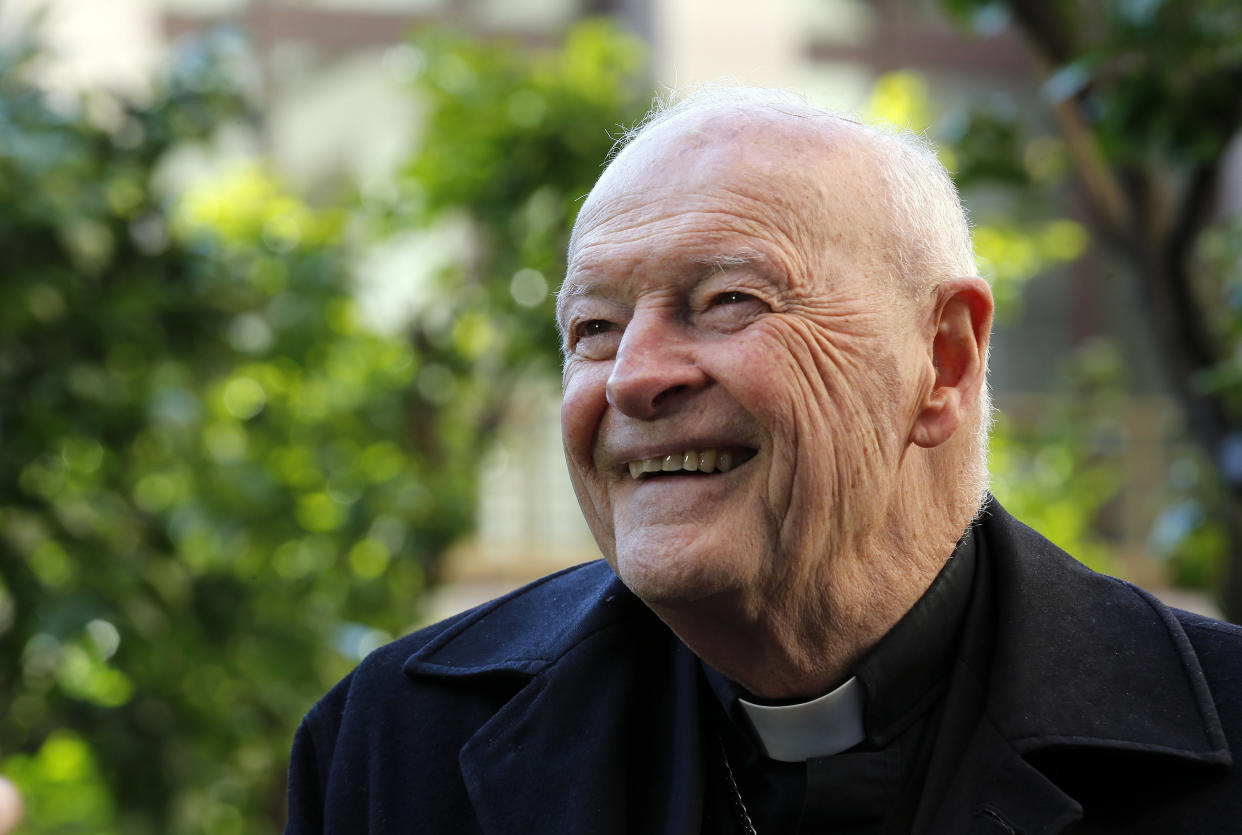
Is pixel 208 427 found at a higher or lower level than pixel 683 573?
higher

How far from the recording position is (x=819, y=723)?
5.14ft

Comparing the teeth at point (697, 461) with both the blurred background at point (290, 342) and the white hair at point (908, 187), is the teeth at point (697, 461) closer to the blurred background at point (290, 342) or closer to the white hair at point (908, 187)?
the white hair at point (908, 187)

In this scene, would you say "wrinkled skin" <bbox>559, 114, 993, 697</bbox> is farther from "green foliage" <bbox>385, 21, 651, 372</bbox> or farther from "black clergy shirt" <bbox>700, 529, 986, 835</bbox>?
"green foliage" <bbox>385, 21, 651, 372</bbox>

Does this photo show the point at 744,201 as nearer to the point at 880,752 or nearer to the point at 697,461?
the point at 697,461

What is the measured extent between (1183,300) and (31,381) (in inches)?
105

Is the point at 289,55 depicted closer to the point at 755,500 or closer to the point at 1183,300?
the point at 1183,300

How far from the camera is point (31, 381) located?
301 cm

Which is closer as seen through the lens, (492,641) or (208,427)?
(492,641)

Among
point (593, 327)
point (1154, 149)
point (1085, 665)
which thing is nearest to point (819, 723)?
point (1085, 665)

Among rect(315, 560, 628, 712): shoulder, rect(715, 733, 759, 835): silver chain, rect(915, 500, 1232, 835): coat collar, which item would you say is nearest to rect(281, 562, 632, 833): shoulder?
rect(315, 560, 628, 712): shoulder

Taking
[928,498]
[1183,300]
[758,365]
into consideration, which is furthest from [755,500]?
[1183,300]

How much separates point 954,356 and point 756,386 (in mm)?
286

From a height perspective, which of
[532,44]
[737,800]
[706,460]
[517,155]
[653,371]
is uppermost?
[532,44]

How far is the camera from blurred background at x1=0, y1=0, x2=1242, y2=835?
293 cm
